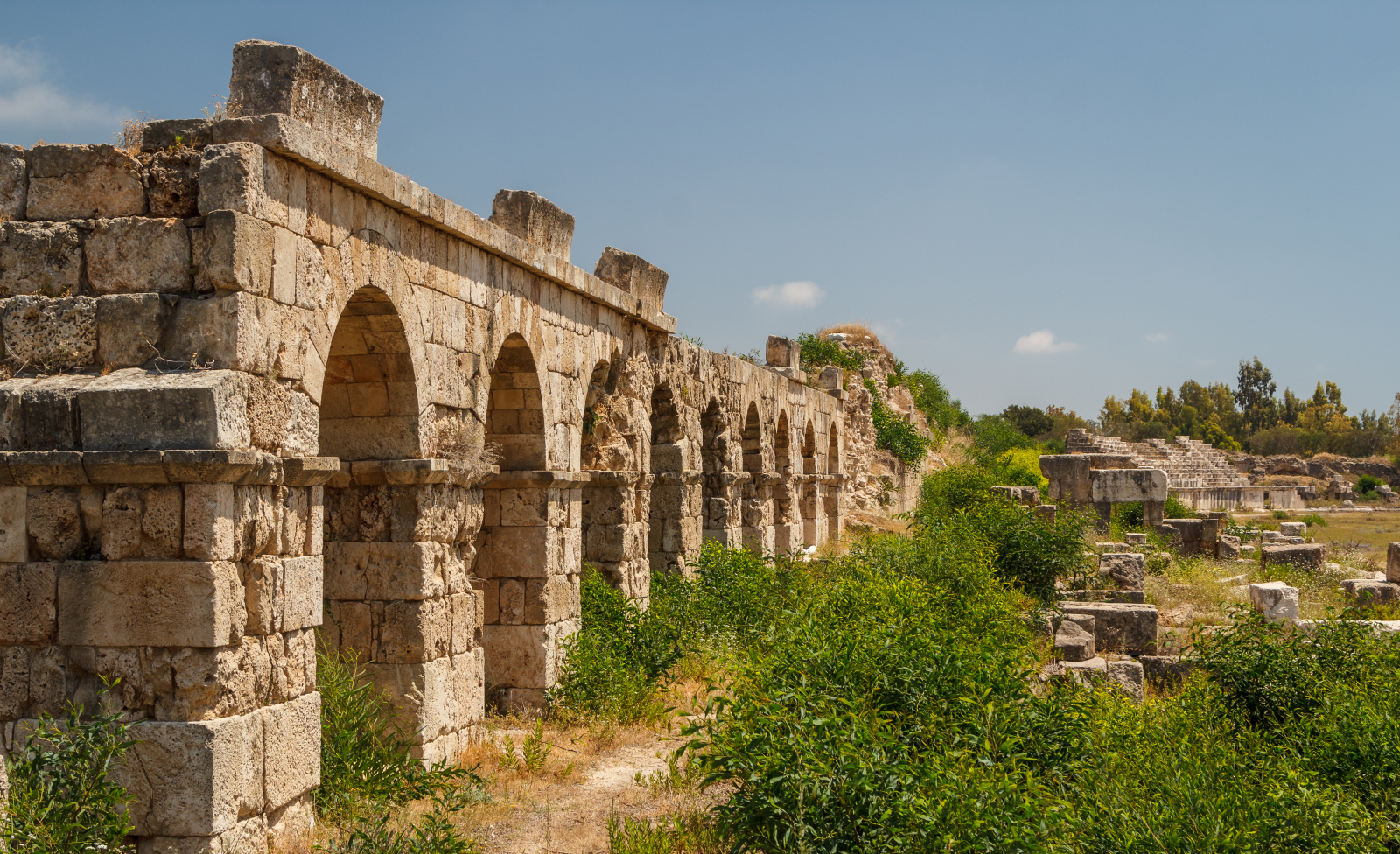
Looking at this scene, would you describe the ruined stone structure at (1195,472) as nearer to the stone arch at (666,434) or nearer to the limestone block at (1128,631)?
the limestone block at (1128,631)

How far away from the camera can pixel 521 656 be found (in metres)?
8.34

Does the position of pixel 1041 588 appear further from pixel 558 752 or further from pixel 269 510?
pixel 269 510

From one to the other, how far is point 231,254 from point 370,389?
5.95 feet

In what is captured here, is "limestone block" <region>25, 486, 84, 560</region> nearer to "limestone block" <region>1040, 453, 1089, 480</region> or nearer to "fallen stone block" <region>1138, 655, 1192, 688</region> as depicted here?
"fallen stone block" <region>1138, 655, 1192, 688</region>

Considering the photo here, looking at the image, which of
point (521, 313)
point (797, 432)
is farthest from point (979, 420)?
point (521, 313)

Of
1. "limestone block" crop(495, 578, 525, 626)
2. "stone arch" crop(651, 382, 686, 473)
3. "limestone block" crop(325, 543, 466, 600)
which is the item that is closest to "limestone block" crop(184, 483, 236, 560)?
"limestone block" crop(325, 543, 466, 600)

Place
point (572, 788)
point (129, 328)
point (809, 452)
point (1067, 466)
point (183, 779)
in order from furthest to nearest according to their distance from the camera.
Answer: point (1067, 466), point (809, 452), point (572, 788), point (129, 328), point (183, 779)

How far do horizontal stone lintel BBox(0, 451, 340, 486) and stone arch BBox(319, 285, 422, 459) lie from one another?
1694mm

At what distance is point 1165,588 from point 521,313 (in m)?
9.43

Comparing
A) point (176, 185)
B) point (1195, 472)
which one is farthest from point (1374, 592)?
point (1195, 472)

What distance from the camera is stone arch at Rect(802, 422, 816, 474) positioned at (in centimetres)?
1950

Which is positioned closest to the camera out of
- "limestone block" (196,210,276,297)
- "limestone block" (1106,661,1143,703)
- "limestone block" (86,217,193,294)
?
"limestone block" (196,210,276,297)

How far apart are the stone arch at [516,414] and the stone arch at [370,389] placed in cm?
168

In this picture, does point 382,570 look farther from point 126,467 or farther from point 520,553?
point 126,467
